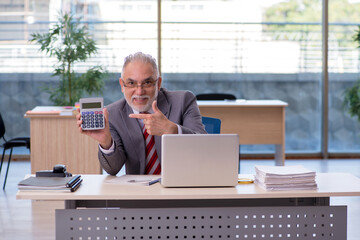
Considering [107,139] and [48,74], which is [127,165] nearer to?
[107,139]

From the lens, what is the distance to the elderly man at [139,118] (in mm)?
2947

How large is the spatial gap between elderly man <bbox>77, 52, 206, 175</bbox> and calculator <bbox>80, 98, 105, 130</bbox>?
0.14 m

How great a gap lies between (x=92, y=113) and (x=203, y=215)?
0.72 meters

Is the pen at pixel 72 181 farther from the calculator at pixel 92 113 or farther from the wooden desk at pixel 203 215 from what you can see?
the calculator at pixel 92 113

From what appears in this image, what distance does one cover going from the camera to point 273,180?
2529 mm

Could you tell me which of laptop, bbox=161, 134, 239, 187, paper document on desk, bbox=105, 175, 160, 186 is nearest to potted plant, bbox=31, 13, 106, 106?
paper document on desk, bbox=105, 175, 160, 186

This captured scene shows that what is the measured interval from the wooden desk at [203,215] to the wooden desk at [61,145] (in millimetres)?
2754

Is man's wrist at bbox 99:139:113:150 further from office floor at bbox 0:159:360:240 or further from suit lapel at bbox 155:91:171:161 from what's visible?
office floor at bbox 0:159:360:240

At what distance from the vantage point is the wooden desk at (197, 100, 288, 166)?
6395 millimetres

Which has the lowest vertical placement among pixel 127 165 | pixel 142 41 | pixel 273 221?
pixel 273 221

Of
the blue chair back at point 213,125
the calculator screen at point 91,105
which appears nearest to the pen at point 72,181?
the calculator screen at point 91,105

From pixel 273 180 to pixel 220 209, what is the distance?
0.94 feet

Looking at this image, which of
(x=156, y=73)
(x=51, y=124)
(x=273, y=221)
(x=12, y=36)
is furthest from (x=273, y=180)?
(x=12, y=36)

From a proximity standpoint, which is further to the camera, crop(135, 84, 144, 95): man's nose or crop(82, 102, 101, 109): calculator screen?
crop(135, 84, 144, 95): man's nose
